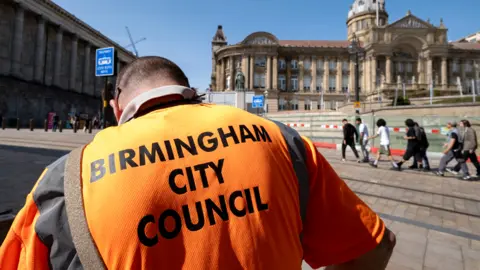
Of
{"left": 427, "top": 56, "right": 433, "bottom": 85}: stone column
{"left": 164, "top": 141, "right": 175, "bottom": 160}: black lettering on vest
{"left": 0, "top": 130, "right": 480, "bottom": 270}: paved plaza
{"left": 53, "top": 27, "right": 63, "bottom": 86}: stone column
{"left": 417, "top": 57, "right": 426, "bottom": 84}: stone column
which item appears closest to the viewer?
{"left": 164, "top": 141, "right": 175, "bottom": 160}: black lettering on vest

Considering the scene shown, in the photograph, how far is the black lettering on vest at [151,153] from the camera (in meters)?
0.92

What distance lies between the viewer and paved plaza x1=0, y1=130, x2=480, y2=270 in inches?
126

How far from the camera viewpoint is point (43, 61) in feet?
130

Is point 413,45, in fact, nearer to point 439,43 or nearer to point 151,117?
point 439,43

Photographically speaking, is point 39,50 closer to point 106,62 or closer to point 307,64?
point 106,62

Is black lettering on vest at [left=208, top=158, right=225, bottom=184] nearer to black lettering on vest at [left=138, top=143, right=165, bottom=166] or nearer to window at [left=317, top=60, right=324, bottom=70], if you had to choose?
black lettering on vest at [left=138, top=143, right=165, bottom=166]

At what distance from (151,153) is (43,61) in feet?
158

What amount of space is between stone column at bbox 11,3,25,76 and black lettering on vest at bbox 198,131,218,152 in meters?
43.6

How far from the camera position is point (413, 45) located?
56625mm

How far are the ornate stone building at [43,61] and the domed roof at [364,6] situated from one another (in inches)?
2463

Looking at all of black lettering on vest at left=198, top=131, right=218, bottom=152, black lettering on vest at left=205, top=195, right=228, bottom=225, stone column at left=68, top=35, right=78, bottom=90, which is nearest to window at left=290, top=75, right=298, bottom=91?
stone column at left=68, top=35, right=78, bottom=90

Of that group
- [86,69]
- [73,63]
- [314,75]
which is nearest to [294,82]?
[314,75]

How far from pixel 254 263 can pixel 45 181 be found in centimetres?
73

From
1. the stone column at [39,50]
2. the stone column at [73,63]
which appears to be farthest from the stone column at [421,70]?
the stone column at [39,50]
